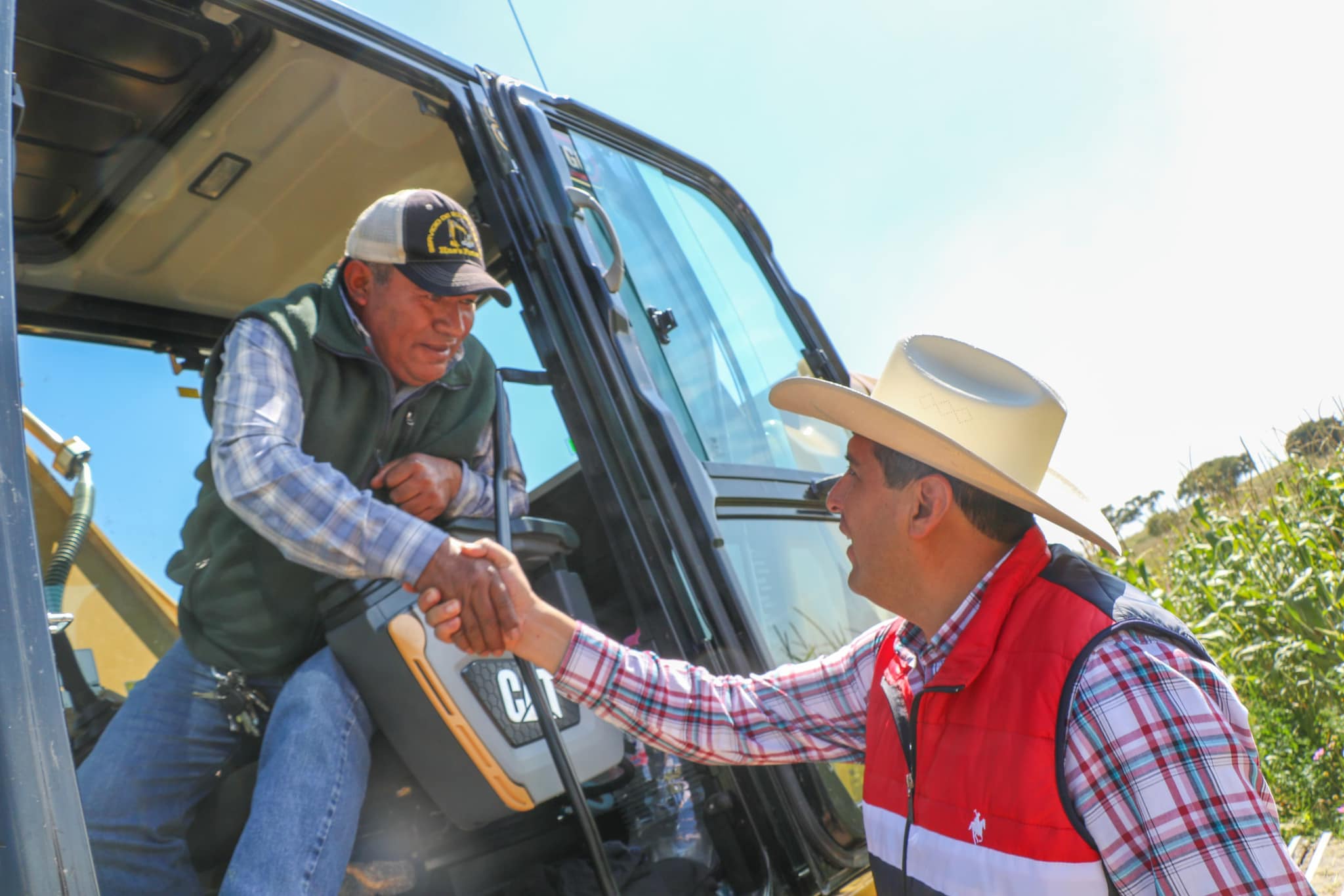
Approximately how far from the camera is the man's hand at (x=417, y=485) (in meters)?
1.82

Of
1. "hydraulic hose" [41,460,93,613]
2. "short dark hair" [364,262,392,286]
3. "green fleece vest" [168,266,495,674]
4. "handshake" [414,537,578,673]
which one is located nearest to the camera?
"handshake" [414,537,578,673]

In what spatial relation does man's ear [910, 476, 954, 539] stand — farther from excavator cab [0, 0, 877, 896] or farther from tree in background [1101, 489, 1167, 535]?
tree in background [1101, 489, 1167, 535]

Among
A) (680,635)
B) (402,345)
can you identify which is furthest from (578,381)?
(680,635)

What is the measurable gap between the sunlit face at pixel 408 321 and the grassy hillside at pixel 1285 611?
318 centimetres

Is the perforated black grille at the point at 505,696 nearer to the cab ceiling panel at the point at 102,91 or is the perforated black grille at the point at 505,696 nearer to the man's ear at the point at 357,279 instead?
the man's ear at the point at 357,279

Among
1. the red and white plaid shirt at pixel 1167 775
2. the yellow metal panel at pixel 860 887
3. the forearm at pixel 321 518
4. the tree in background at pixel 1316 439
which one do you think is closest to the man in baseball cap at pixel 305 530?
the forearm at pixel 321 518

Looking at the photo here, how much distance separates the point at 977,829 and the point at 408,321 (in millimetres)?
1360

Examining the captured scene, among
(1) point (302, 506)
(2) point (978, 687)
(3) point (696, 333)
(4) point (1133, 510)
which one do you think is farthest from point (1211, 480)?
(1) point (302, 506)

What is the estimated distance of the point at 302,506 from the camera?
1577mm

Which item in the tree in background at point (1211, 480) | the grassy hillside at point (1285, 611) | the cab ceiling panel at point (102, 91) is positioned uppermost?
the cab ceiling panel at point (102, 91)

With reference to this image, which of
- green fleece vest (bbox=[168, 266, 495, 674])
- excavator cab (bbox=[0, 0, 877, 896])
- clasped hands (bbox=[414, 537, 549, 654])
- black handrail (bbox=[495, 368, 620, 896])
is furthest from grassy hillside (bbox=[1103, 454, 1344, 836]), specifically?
green fleece vest (bbox=[168, 266, 495, 674])

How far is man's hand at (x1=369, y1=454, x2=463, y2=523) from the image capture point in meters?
1.82

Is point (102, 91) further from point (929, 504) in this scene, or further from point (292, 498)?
point (929, 504)

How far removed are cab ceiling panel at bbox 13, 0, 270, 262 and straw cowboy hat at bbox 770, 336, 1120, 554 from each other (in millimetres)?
1447
